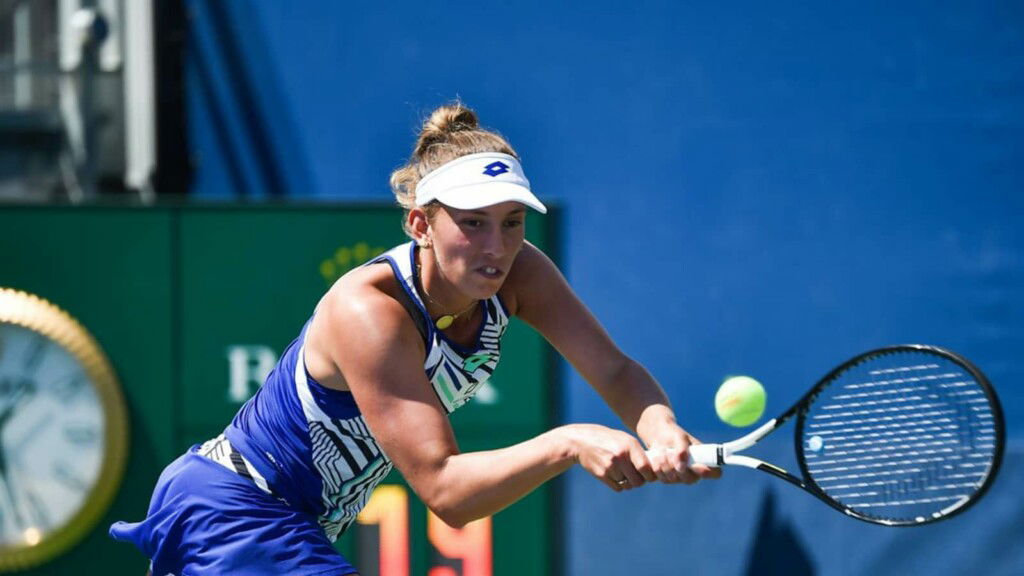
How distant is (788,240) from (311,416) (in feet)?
9.89

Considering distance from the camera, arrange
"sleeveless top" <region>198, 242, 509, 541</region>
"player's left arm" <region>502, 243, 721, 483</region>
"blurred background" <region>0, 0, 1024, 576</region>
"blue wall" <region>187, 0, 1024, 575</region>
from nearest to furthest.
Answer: "sleeveless top" <region>198, 242, 509, 541</region> → "player's left arm" <region>502, 243, 721, 483</region> → "blurred background" <region>0, 0, 1024, 576</region> → "blue wall" <region>187, 0, 1024, 575</region>

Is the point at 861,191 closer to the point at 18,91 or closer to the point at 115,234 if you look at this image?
the point at 115,234

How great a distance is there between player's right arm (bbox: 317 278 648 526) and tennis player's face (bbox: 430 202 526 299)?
131mm

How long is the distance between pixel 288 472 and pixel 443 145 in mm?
701

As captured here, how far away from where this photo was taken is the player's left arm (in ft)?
10.1

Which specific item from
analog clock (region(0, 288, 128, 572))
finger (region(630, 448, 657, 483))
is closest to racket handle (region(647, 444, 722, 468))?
finger (region(630, 448, 657, 483))

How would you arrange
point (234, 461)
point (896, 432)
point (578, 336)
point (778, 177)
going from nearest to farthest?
point (234, 461)
point (578, 336)
point (896, 432)
point (778, 177)

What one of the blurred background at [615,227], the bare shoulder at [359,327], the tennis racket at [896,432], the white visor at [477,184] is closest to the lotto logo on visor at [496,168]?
the white visor at [477,184]

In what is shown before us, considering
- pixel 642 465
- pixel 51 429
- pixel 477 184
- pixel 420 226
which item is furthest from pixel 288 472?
pixel 51 429

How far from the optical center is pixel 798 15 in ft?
18.5

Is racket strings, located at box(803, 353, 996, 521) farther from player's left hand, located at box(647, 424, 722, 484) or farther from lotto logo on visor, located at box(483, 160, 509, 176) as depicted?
lotto logo on visor, located at box(483, 160, 509, 176)

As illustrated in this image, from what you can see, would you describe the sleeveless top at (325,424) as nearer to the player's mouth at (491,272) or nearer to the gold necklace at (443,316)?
the gold necklace at (443,316)

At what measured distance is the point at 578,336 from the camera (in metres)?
3.17

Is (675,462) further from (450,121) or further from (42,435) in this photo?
(42,435)
